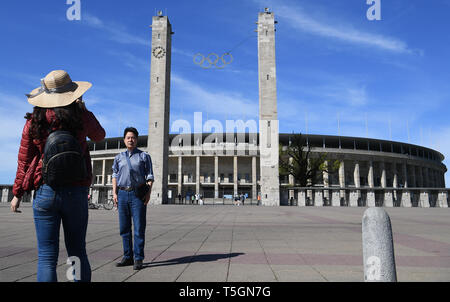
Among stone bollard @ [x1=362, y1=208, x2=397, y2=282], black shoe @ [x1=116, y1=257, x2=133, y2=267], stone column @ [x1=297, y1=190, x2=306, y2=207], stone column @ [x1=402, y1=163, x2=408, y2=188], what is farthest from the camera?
stone column @ [x1=402, y1=163, x2=408, y2=188]

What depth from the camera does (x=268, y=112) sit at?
114 ft

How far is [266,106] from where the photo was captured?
34812 mm

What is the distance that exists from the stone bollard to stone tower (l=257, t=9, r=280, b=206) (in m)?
30.6

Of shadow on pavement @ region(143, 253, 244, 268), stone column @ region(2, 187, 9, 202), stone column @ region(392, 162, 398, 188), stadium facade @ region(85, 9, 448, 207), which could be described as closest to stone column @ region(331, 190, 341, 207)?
stadium facade @ region(85, 9, 448, 207)

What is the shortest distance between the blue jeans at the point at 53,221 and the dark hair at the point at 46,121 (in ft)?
1.50

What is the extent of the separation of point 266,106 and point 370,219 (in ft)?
106

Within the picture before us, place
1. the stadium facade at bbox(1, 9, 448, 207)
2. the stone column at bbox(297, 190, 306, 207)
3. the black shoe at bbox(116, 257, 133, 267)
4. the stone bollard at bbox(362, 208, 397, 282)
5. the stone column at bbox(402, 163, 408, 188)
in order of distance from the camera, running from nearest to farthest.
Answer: the stone bollard at bbox(362, 208, 397, 282) → the black shoe at bbox(116, 257, 133, 267) → the stone column at bbox(297, 190, 306, 207) → the stadium facade at bbox(1, 9, 448, 207) → the stone column at bbox(402, 163, 408, 188)

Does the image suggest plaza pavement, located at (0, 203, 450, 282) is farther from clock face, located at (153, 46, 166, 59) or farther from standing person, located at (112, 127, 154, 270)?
clock face, located at (153, 46, 166, 59)

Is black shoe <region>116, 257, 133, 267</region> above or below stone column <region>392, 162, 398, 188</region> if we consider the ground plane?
below

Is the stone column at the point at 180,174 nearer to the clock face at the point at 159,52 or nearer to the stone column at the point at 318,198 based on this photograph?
the clock face at the point at 159,52

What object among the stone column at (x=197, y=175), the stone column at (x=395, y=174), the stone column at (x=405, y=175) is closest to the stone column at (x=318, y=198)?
the stone column at (x=197, y=175)

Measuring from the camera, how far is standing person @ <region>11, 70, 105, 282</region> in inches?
95.7

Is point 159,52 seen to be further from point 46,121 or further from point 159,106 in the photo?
point 46,121

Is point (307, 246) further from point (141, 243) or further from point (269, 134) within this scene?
point (269, 134)
